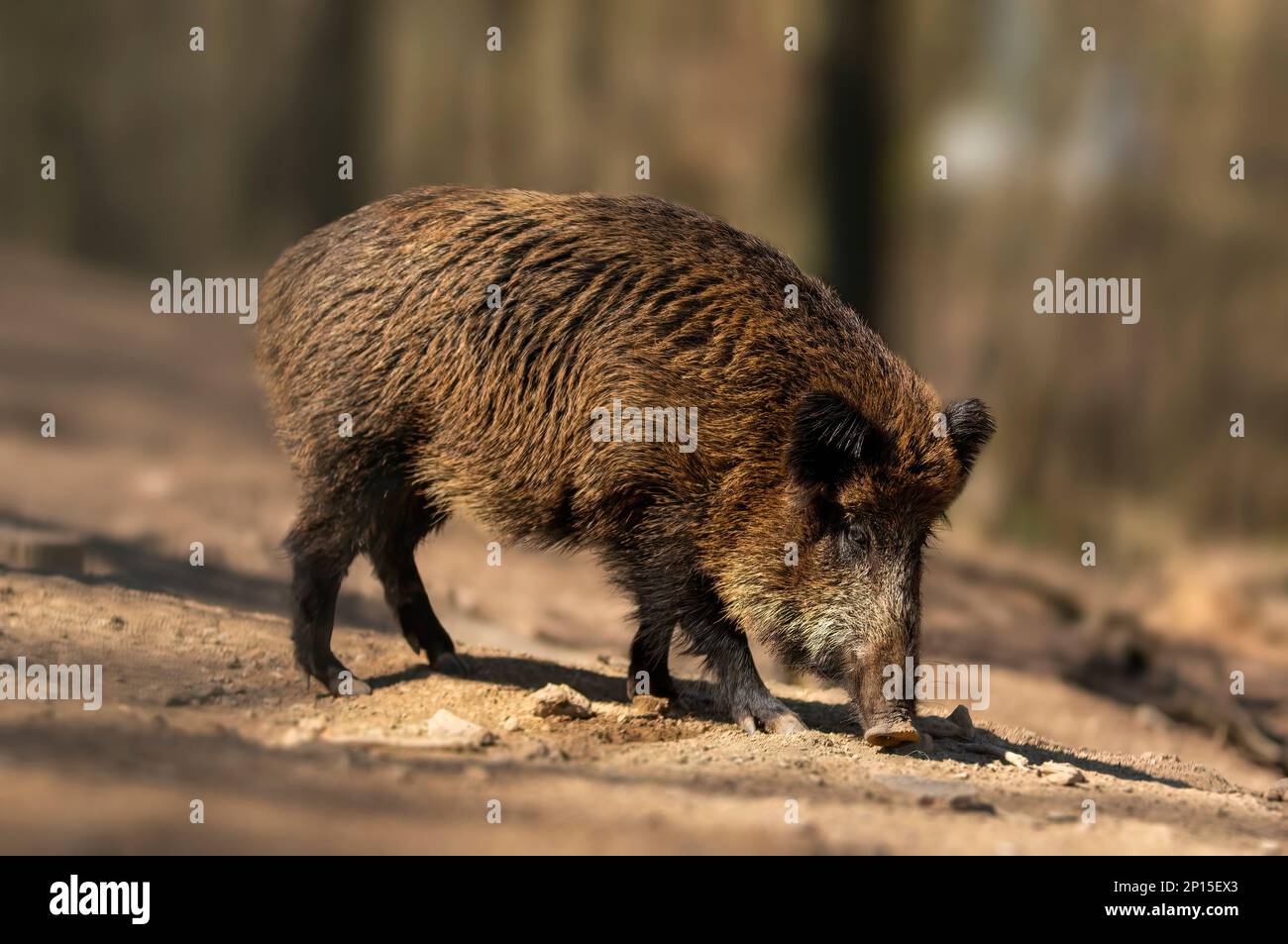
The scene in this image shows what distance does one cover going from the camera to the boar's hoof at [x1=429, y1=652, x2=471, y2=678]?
702 centimetres

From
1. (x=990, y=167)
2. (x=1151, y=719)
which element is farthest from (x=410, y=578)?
(x=990, y=167)

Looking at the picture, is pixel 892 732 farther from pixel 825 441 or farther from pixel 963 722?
pixel 825 441

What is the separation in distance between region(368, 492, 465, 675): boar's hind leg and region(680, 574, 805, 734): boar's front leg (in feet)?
4.47

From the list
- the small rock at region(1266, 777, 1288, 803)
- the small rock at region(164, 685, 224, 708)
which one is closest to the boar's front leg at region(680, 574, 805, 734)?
the small rock at region(164, 685, 224, 708)

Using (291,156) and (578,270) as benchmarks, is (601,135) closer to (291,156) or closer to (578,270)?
(291,156)

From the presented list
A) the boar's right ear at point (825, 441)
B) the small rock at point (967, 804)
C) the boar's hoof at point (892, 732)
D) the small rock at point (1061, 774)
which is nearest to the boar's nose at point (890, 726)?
the boar's hoof at point (892, 732)

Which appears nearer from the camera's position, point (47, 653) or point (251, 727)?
point (251, 727)

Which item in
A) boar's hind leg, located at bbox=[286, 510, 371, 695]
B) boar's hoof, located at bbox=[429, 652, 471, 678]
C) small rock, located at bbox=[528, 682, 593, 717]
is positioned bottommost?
small rock, located at bbox=[528, 682, 593, 717]

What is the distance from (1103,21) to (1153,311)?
2.61 m

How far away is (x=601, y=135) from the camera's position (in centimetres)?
1480

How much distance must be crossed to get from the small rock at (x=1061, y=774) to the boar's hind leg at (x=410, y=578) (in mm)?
2785

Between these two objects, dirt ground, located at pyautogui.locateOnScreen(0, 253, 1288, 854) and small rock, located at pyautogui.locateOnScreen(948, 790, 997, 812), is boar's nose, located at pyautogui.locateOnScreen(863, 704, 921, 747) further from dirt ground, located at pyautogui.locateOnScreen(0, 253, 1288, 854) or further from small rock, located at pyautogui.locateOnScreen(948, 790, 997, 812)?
small rock, located at pyautogui.locateOnScreen(948, 790, 997, 812)

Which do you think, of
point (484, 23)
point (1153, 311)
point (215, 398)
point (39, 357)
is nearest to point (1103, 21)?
point (1153, 311)

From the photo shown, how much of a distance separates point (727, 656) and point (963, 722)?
121 centimetres
